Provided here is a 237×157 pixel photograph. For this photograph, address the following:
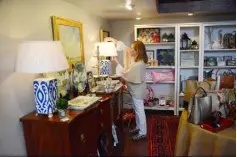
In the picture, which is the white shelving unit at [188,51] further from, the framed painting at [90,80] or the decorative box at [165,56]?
the framed painting at [90,80]

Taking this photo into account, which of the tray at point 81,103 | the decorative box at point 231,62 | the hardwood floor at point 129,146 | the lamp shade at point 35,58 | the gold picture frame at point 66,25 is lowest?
the hardwood floor at point 129,146

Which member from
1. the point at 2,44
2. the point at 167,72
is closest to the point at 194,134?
the point at 2,44

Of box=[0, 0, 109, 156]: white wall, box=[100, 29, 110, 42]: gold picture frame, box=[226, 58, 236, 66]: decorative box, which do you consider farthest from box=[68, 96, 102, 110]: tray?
box=[226, 58, 236, 66]: decorative box

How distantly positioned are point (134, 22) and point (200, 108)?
8.69ft

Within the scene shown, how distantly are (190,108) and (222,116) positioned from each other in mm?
286

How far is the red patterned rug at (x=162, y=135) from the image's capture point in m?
2.28

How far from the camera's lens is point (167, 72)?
368cm

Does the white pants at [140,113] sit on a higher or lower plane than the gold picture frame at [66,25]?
lower

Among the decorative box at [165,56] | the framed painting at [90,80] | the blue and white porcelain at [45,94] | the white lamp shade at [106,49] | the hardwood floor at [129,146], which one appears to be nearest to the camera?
the blue and white porcelain at [45,94]

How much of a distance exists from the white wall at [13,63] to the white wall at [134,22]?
218cm

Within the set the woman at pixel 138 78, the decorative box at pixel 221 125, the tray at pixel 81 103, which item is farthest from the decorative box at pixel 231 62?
the tray at pixel 81 103

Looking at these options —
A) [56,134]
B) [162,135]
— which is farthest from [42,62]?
[162,135]

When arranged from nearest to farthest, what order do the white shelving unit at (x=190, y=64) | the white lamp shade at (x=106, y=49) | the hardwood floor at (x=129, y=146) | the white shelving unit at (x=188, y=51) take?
the hardwood floor at (x=129, y=146) → the white lamp shade at (x=106, y=49) → the white shelving unit at (x=188, y=51) → the white shelving unit at (x=190, y=64)

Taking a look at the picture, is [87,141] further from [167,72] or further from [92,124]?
[167,72]
